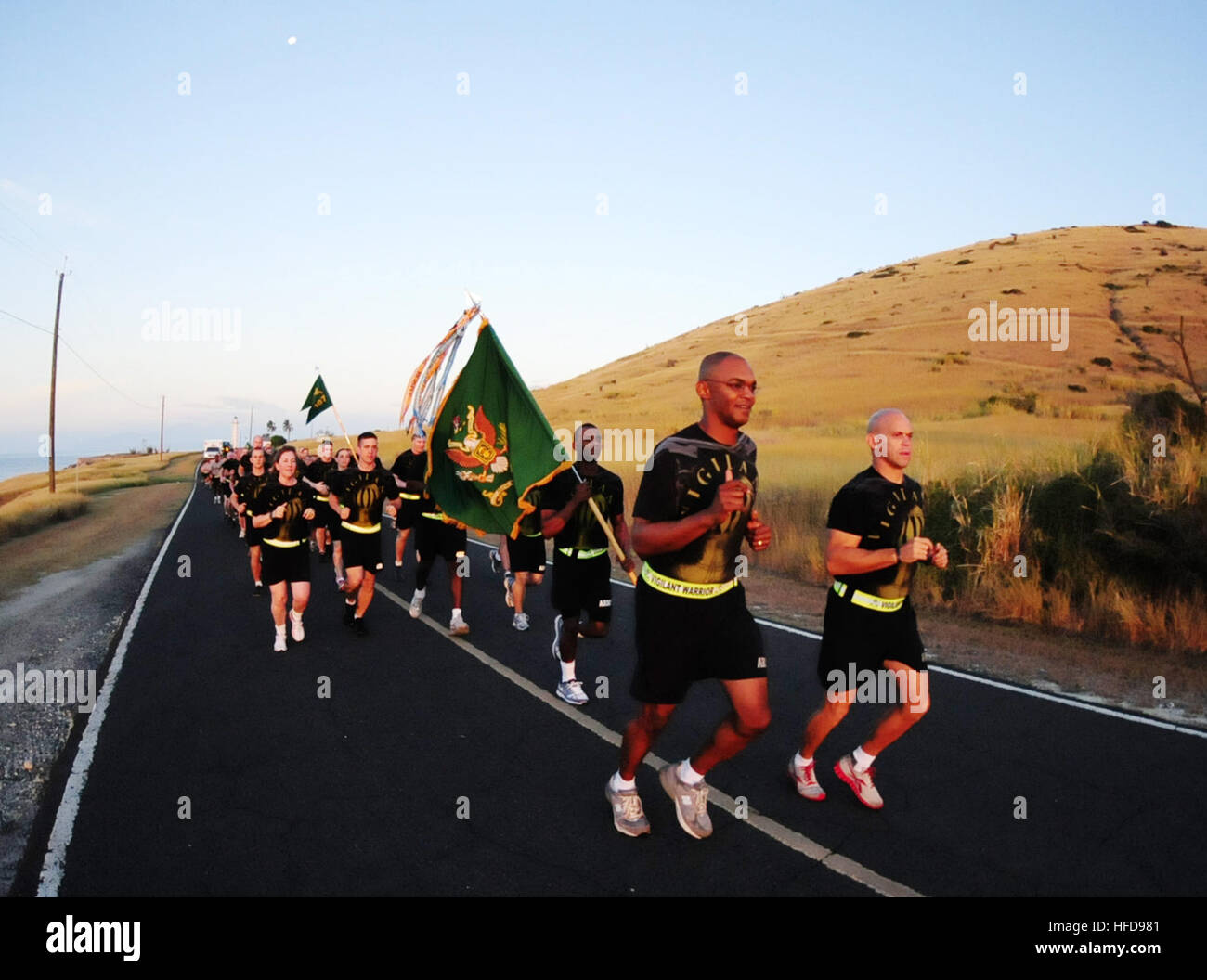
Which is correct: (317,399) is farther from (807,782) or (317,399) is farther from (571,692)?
(807,782)

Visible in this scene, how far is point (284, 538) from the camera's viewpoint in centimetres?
827

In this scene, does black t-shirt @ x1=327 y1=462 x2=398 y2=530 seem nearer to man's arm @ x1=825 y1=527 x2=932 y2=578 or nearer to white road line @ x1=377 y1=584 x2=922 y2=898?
white road line @ x1=377 y1=584 x2=922 y2=898

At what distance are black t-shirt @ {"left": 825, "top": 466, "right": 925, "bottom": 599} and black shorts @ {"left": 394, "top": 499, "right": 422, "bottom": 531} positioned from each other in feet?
27.4

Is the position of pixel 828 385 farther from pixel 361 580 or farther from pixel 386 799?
pixel 386 799

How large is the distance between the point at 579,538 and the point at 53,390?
38.3 metres

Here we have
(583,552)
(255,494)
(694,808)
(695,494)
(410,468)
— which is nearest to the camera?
(695,494)

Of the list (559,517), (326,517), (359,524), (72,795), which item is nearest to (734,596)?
(559,517)

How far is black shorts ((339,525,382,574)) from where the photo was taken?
8.70m

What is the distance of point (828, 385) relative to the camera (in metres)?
45.1

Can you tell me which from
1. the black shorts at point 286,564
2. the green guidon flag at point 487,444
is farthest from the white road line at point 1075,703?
Answer: the black shorts at point 286,564

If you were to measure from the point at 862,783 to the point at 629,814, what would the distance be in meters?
1.35

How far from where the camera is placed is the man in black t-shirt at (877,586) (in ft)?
13.9

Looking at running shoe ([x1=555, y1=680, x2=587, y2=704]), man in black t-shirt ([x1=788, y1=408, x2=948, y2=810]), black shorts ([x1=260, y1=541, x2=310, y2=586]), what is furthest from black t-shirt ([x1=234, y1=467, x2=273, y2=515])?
man in black t-shirt ([x1=788, y1=408, x2=948, y2=810])
